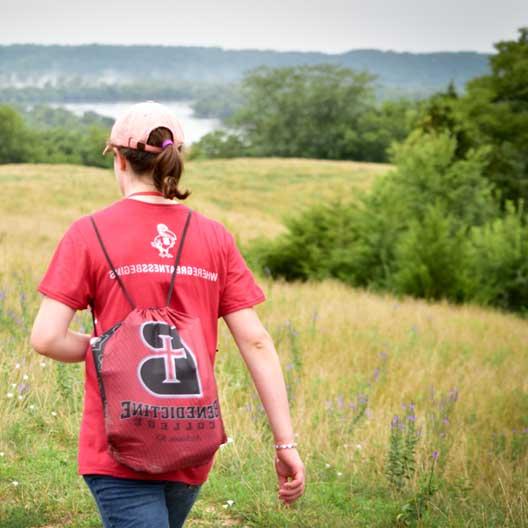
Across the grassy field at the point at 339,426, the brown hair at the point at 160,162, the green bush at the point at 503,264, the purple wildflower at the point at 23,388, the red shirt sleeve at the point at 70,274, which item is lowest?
the green bush at the point at 503,264

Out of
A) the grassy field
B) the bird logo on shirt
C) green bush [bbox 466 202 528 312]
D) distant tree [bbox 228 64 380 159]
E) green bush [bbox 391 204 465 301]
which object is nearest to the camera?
the bird logo on shirt

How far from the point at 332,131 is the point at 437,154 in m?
69.7

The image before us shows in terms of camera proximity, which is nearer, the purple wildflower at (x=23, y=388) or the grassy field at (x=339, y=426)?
the grassy field at (x=339, y=426)

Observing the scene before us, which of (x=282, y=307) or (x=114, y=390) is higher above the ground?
(x=114, y=390)

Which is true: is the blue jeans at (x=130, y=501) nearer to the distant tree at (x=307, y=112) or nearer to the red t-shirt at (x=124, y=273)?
the red t-shirt at (x=124, y=273)

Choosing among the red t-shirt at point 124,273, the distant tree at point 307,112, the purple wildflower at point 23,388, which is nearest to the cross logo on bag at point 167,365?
the red t-shirt at point 124,273

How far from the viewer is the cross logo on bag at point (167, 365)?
2037mm

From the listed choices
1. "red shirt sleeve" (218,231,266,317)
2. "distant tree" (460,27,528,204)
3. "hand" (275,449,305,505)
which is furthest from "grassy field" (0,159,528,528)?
"distant tree" (460,27,528,204)

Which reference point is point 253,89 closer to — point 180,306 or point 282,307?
point 282,307

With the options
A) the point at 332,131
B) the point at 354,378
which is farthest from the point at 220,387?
the point at 332,131

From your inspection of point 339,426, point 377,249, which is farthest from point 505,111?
point 339,426

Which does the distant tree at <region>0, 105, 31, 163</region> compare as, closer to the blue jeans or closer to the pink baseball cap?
the pink baseball cap

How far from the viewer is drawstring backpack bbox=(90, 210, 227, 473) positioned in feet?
6.68

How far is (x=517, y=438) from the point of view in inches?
262
